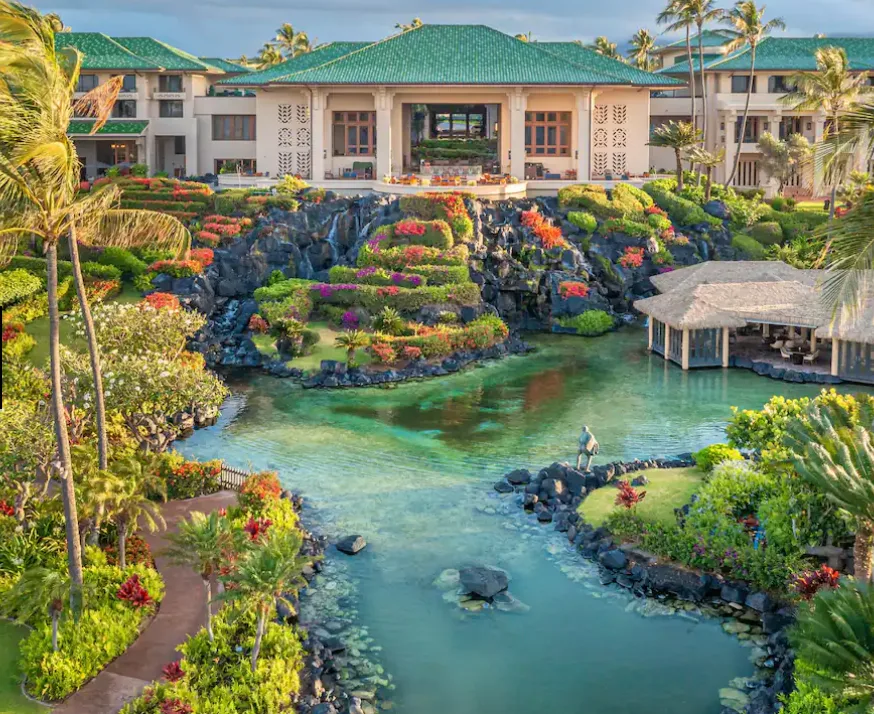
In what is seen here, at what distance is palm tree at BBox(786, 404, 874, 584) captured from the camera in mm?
20609

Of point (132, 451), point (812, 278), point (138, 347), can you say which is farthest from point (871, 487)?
point (812, 278)

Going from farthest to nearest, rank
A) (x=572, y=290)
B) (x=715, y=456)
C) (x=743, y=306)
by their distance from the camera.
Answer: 1. (x=572, y=290)
2. (x=743, y=306)
3. (x=715, y=456)

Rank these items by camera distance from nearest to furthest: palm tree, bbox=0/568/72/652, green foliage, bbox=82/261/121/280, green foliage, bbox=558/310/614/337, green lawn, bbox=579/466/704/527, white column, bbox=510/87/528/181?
1. palm tree, bbox=0/568/72/652
2. green lawn, bbox=579/466/704/527
3. green foliage, bbox=82/261/121/280
4. green foliage, bbox=558/310/614/337
5. white column, bbox=510/87/528/181

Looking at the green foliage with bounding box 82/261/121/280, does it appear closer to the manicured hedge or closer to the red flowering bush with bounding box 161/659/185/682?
the manicured hedge

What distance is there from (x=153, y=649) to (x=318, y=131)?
5371cm

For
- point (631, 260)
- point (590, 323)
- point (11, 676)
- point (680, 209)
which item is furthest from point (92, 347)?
point (680, 209)

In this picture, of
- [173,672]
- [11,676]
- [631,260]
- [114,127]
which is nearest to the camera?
[173,672]

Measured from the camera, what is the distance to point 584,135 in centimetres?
6969

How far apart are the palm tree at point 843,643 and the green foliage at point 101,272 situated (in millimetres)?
42329

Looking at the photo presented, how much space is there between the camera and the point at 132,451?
27.0 m

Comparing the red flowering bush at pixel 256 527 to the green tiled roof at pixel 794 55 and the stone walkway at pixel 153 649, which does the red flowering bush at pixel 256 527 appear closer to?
the stone walkway at pixel 153 649

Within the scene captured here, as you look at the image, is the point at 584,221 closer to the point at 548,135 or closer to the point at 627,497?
the point at 548,135

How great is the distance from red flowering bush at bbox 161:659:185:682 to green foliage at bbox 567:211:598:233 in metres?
46.9

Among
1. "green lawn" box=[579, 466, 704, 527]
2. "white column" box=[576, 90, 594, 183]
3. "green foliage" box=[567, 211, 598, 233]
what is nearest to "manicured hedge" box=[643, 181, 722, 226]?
"white column" box=[576, 90, 594, 183]
